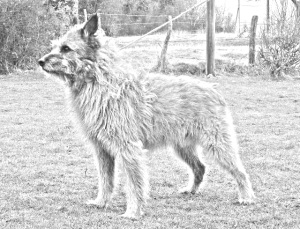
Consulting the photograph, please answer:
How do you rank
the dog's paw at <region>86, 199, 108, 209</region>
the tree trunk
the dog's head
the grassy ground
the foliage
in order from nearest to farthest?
the grassy ground
the dog's head
the dog's paw at <region>86, 199, 108, 209</region>
the foliage
the tree trunk

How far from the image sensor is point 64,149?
9258mm

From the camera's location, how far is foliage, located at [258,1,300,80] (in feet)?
58.6

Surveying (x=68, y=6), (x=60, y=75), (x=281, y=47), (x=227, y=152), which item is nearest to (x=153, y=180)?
(x=227, y=152)

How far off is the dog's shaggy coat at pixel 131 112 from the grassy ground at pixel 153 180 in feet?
1.11

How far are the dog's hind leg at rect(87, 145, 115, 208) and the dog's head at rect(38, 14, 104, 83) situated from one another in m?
0.92

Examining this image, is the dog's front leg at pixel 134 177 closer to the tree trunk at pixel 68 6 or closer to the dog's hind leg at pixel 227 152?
the dog's hind leg at pixel 227 152

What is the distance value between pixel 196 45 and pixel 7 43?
836 centimetres

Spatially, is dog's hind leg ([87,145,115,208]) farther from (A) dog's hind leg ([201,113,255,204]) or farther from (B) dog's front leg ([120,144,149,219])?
(A) dog's hind leg ([201,113,255,204])

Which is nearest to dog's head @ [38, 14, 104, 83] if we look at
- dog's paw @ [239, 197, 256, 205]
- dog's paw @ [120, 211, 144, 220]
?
dog's paw @ [120, 211, 144, 220]

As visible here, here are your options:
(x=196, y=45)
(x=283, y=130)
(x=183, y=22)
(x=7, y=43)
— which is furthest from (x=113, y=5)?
(x=283, y=130)

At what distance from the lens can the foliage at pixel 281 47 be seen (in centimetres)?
1788

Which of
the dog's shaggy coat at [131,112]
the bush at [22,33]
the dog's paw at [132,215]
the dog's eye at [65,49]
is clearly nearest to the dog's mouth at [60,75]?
the dog's shaggy coat at [131,112]

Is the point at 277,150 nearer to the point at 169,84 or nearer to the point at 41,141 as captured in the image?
the point at 169,84

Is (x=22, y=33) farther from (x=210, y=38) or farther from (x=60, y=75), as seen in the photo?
(x=60, y=75)
